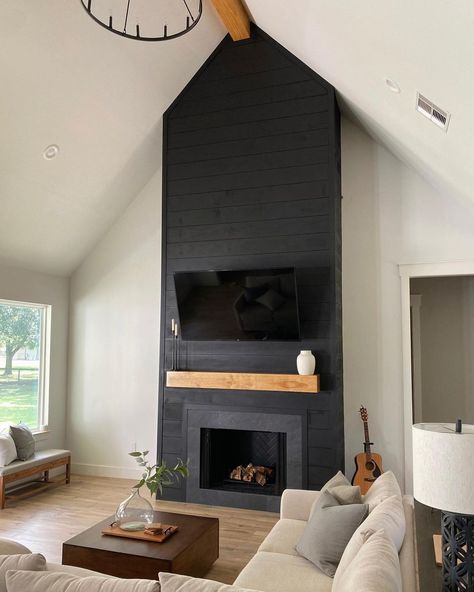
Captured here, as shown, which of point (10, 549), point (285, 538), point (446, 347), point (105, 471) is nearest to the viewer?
point (10, 549)

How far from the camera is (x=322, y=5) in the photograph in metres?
3.16

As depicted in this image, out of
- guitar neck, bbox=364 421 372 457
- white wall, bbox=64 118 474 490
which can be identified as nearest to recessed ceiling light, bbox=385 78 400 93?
white wall, bbox=64 118 474 490

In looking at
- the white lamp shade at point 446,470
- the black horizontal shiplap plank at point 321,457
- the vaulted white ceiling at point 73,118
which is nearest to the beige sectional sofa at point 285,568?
the white lamp shade at point 446,470

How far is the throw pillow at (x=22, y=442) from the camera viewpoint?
5434 millimetres

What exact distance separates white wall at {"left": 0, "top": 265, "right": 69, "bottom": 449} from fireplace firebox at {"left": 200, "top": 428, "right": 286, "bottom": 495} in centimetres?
221

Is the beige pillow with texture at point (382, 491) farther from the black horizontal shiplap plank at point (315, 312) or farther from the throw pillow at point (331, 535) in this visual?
the black horizontal shiplap plank at point (315, 312)

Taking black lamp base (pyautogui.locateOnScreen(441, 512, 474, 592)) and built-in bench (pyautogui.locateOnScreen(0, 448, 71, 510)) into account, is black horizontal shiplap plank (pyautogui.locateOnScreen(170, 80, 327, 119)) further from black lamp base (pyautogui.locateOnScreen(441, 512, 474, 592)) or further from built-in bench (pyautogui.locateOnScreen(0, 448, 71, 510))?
black lamp base (pyautogui.locateOnScreen(441, 512, 474, 592))

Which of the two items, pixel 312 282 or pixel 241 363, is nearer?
pixel 312 282

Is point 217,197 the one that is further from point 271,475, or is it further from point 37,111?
point 271,475

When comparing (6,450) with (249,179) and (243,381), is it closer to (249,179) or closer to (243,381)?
(243,381)

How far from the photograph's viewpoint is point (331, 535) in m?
2.69

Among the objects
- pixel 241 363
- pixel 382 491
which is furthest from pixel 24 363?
pixel 382 491

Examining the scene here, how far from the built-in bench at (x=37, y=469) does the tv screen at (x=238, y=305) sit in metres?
1.99

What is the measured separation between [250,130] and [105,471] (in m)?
4.21
